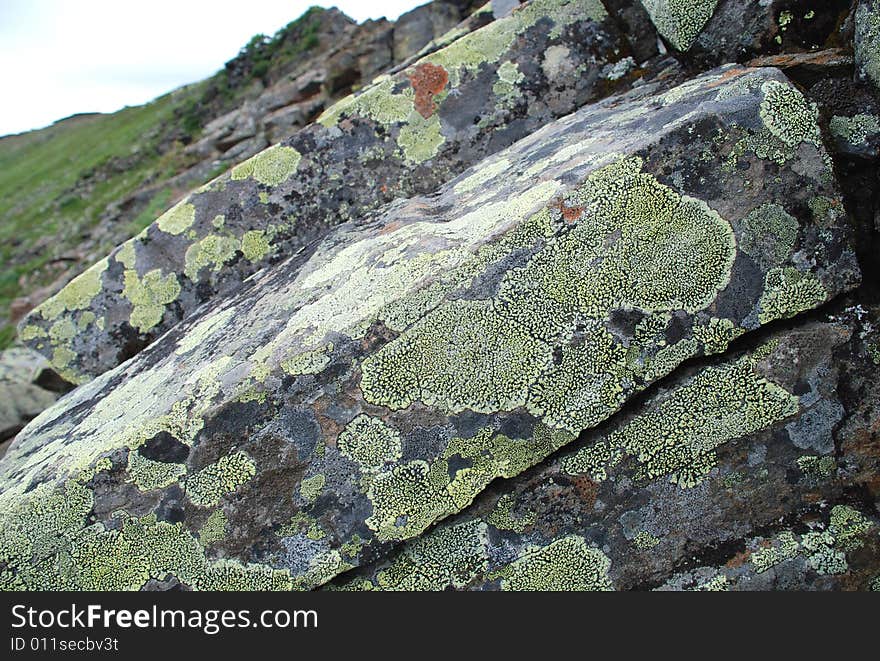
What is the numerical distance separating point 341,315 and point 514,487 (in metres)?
1.64

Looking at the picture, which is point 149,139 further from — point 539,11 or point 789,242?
point 789,242

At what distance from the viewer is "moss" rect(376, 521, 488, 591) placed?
438 centimetres

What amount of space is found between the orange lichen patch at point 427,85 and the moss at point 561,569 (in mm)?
4357

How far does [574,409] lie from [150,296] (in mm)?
4771

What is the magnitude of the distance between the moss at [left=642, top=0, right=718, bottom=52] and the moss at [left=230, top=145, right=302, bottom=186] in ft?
11.8

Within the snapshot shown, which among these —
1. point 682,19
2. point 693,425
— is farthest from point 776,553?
point 682,19

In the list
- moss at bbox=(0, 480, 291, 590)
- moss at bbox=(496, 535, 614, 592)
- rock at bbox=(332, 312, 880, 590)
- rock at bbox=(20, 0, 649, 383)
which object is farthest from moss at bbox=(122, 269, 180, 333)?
moss at bbox=(496, 535, 614, 592)

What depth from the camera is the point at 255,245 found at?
6.66 m

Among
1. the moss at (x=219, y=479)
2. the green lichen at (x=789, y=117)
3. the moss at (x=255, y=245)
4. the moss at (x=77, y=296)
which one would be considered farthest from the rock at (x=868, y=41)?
the moss at (x=77, y=296)

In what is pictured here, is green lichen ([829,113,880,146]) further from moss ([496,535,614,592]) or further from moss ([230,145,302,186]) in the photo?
moss ([230,145,302,186])

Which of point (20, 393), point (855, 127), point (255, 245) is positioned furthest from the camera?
point (20, 393)

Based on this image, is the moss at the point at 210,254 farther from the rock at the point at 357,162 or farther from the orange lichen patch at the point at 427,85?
the orange lichen patch at the point at 427,85

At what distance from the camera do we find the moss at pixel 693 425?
419 cm

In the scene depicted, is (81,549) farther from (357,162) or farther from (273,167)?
(357,162)
